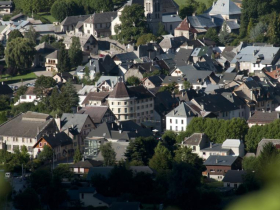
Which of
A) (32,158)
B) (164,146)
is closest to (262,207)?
(164,146)

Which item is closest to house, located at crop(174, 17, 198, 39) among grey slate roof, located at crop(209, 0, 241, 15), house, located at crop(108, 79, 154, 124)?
grey slate roof, located at crop(209, 0, 241, 15)

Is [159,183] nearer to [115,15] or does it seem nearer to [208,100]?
[208,100]

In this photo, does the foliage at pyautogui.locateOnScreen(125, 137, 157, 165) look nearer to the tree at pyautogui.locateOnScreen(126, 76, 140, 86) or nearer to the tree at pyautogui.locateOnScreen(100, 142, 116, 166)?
the tree at pyautogui.locateOnScreen(100, 142, 116, 166)

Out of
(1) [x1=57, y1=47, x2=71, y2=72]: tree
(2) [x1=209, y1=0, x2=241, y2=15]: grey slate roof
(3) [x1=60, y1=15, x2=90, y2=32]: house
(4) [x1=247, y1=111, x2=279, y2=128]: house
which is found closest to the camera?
(4) [x1=247, y1=111, x2=279, y2=128]: house

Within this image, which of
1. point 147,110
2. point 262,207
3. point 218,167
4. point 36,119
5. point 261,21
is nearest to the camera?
point 262,207

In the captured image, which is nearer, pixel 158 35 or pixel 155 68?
pixel 155 68

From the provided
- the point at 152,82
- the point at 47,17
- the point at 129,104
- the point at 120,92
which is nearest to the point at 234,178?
the point at 129,104

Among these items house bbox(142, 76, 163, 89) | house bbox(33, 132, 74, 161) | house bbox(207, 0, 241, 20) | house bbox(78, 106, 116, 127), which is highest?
house bbox(207, 0, 241, 20)

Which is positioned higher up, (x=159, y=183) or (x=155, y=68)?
(x=155, y=68)
